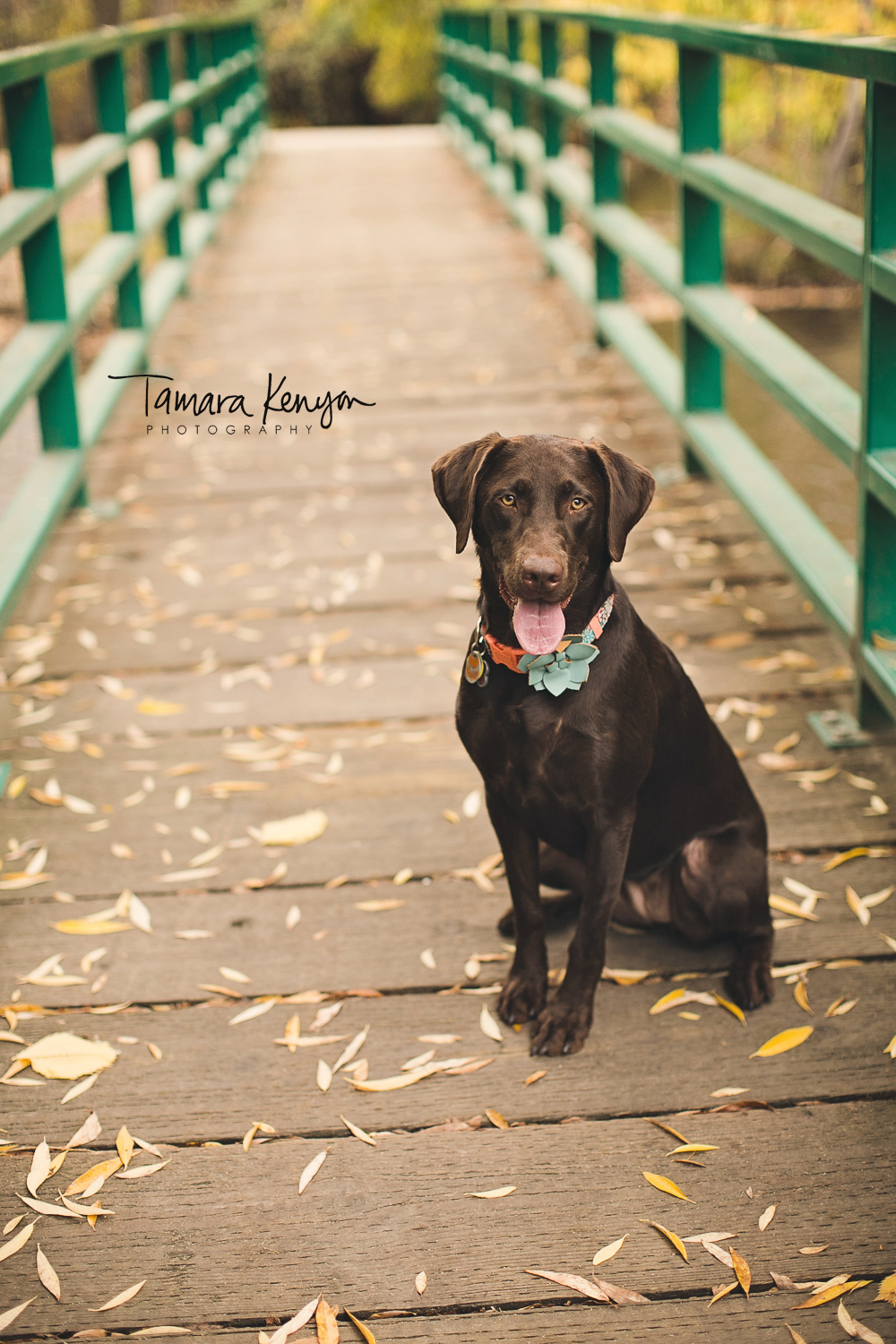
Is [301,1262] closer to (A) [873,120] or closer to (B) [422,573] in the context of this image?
(A) [873,120]

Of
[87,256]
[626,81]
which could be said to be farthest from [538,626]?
[626,81]

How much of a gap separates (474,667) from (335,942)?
0.69 m

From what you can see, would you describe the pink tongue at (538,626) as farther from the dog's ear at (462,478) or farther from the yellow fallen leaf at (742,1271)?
the yellow fallen leaf at (742,1271)

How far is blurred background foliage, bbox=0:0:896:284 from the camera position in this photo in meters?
11.2

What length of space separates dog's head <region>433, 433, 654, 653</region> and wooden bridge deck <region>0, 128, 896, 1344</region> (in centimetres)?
77

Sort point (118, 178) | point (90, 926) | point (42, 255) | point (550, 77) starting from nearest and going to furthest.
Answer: point (90, 926)
point (42, 255)
point (118, 178)
point (550, 77)

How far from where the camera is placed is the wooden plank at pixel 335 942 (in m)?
2.43

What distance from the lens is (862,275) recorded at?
2.77 metres

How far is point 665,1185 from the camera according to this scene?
1930 mm

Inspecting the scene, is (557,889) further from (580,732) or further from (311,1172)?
(311,1172)

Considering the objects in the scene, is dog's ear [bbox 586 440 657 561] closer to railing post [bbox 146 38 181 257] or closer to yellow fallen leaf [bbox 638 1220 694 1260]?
yellow fallen leaf [bbox 638 1220 694 1260]

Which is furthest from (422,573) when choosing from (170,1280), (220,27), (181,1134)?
(220,27)

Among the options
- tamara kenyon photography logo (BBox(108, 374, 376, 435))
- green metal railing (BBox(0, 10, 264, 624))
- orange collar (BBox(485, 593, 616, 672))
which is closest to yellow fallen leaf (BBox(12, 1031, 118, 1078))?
orange collar (BBox(485, 593, 616, 672))

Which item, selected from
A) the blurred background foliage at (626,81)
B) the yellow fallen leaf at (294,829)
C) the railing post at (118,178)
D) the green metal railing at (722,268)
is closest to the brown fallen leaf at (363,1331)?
the yellow fallen leaf at (294,829)
